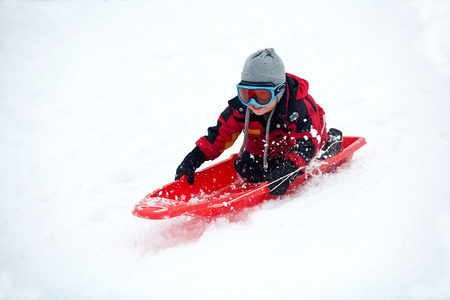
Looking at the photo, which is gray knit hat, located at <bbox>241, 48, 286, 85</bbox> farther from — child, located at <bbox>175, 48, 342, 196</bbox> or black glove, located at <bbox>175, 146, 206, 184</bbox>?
black glove, located at <bbox>175, 146, 206, 184</bbox>

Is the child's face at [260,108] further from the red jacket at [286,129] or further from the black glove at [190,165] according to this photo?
the black glove at [190,165]

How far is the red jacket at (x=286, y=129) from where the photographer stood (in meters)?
2.72

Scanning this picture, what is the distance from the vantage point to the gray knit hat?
99.6 inches

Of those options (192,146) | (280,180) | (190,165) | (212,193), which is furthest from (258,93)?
(192,146)

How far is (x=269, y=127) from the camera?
283 centimetres

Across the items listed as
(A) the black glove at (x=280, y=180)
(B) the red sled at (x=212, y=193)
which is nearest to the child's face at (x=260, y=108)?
(A) the black glove at (x=280, y=180)

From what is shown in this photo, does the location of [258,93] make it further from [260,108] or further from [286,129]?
[286,129]

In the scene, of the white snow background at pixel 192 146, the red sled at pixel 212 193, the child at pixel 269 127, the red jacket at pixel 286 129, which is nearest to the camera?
the white snow background at pixel 192 146

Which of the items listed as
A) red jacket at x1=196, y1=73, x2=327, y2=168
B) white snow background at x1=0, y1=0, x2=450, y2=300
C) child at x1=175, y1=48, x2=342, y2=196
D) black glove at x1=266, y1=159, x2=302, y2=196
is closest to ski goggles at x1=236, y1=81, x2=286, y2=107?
child at x1=175, y1=48, x2=342, y2=196

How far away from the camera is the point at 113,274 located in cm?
222

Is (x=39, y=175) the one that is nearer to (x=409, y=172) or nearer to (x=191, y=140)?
(x=191, y=140)

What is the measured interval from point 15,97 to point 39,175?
2018 mm

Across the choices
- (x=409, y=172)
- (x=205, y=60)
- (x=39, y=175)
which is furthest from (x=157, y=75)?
(x=409, y=172)

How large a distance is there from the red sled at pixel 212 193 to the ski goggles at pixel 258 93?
601 millimetres
